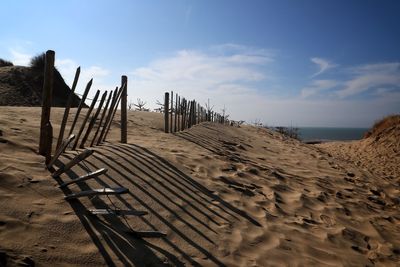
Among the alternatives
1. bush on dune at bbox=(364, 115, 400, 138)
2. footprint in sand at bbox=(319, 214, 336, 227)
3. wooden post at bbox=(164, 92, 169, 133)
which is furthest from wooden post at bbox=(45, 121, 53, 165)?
bush on dune at bbox=(364, 115, 400, 138)

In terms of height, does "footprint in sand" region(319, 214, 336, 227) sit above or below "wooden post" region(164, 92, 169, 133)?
below

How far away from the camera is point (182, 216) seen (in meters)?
3.30

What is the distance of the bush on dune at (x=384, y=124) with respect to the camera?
1734 centimetres

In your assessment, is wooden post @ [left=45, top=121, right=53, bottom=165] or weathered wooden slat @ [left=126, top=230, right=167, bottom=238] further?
wooden post @ [left=45, top=121, right=53, bottom=165]

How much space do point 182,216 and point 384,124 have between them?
18684mm

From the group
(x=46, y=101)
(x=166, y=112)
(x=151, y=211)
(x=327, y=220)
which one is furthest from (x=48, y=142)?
(x=166, y=112)

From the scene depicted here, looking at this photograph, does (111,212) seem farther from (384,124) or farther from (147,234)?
(384,124)

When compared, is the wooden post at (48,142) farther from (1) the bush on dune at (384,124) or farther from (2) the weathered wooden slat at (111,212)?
(1) the bush on dune at (384,124)

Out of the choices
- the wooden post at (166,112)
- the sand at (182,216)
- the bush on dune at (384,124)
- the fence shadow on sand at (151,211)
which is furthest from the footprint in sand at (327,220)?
the bush on dune at (384,124)

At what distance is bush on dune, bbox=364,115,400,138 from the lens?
17.3 m

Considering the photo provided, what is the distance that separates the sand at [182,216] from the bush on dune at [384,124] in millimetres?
13504

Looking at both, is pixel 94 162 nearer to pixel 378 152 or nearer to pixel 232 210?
pixel 232 210

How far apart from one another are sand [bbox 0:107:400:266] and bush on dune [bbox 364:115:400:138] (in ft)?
44.3

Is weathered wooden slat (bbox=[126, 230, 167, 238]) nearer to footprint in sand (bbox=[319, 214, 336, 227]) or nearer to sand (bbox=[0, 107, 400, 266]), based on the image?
sand (bbox=[0, 107, 400, 266])
